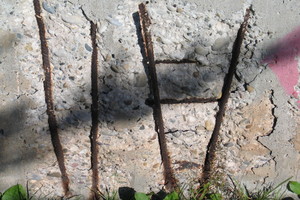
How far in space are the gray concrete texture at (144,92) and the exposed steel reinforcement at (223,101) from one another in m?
0.02

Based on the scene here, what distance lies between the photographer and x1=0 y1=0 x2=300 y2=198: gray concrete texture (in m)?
1.53

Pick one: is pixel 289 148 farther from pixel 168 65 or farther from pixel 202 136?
pixel 168 65

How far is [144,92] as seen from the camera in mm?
1635

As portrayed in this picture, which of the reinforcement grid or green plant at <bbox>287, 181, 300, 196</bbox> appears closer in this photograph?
the reinforcement grid

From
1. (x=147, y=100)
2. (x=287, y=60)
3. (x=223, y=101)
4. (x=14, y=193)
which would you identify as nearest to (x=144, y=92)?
(x=147, y=100)

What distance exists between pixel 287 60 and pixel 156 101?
55 centimetres

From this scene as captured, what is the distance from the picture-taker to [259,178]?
185 centimetres

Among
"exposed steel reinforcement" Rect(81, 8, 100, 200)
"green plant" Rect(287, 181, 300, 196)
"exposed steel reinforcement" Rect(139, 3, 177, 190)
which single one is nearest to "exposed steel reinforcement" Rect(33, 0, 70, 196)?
"exposed steel reinforcement" Rect(81, 8, 100, 200)

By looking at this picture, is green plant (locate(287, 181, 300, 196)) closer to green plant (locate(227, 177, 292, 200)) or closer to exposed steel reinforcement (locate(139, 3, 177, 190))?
green plant (locate(227, 177, 292, 200))

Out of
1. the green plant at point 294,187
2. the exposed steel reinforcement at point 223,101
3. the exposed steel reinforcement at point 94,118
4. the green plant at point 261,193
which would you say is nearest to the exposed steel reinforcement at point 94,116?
the exposed steel reinforcement at point 94,118

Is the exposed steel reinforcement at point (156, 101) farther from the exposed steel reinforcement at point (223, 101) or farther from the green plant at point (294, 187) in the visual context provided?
the green plant at point (294, 187)

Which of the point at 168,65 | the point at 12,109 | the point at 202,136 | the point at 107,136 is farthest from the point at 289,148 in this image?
the point at 12,109

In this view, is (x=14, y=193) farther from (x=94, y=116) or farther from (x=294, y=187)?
(x=294, y=187)

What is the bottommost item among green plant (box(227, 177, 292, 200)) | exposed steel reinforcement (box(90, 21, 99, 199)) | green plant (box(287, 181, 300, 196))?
green plant (box(227, 177, 292, 200))
